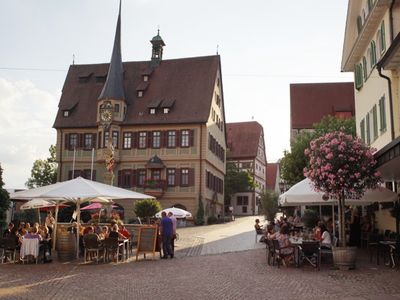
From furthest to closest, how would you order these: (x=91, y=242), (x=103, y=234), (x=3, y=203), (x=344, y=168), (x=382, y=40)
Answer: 1. (x=3, y=203)
2. (x=382, y=40)
3. (x=103, y=234)
4. (x=91, y=242)
5. (x=344, y=168)

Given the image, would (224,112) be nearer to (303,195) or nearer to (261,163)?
(261,163)

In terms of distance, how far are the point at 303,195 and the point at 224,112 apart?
4179 centimetres

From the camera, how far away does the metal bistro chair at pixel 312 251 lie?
14.5 metres

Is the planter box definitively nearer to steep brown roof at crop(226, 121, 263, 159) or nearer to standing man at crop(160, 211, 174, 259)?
standing man at crop(160, 211, 174, 259)

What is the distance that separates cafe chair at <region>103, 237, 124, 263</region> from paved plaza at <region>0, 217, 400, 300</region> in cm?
53

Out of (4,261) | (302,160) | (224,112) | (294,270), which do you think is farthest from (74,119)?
(294,270)

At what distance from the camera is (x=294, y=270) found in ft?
46.6

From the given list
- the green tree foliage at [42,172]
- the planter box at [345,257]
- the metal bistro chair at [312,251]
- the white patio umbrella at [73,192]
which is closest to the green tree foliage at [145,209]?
the white patio umbrella at [73,192]

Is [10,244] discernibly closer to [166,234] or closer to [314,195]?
[166,234]

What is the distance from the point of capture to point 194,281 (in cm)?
1241

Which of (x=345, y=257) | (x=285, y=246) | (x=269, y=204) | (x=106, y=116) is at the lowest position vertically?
(x=345, y=257)

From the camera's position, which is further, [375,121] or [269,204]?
[269,204]

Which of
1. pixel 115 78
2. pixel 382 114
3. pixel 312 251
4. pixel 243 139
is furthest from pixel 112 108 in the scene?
pixel 312 251

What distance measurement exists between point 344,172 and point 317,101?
141ft
